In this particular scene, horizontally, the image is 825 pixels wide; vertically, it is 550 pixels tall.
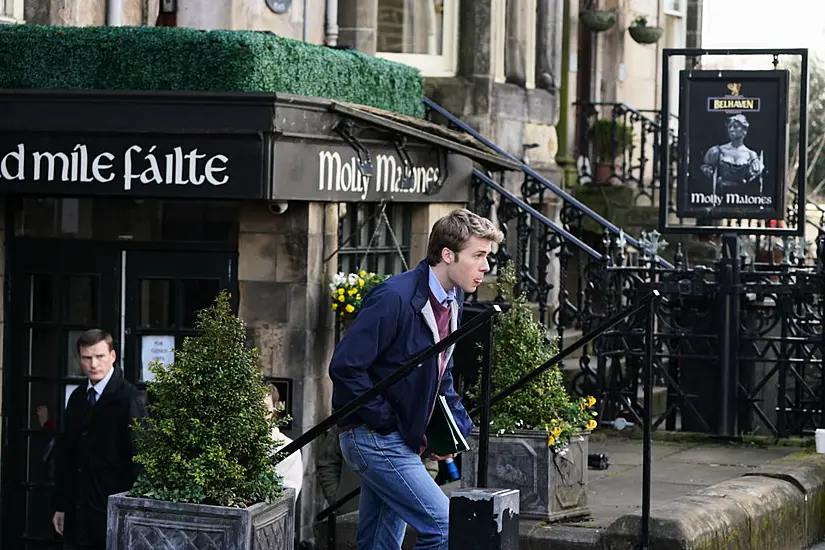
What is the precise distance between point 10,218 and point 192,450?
4929mm

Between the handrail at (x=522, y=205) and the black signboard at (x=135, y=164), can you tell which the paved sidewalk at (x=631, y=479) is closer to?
the handrail at (x=522, y=205)

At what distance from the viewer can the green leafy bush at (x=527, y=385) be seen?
934cm

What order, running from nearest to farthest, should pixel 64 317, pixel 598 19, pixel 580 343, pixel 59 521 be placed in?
pixel 580 343 < pixel 59 521 < pixel 64 317 < pixel 598 19

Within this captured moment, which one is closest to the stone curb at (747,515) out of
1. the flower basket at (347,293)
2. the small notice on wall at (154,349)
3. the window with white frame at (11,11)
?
the flower basket at (347,293)

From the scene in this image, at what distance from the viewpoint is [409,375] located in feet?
21.5

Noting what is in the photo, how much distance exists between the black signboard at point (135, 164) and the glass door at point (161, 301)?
0.87 metres

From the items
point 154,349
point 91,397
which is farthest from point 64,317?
point 91,397

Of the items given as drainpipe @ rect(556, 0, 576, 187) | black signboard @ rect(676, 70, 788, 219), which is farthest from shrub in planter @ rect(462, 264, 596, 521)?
drainpipe @ rect(556, 0, 576, 187)

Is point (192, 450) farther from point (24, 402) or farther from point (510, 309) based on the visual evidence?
point (24, 402)

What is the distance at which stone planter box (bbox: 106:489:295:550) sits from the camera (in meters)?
6.03

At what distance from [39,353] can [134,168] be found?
1705mm

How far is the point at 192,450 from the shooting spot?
6309 mm

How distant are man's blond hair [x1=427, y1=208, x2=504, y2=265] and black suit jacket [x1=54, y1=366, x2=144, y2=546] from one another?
278 cm

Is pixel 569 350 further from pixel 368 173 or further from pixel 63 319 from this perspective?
pixel 63 319
